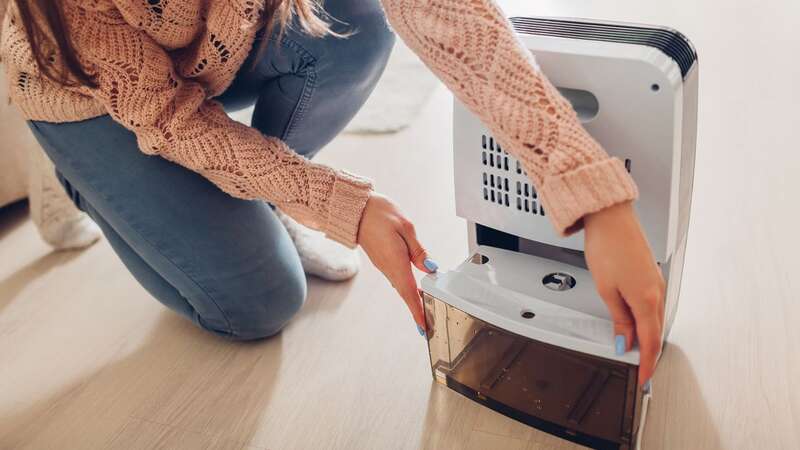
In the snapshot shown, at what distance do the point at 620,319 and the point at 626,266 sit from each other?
0.07m

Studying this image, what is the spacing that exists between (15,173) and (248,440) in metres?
0.75

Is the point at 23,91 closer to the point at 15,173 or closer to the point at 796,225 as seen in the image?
the point at 15,173

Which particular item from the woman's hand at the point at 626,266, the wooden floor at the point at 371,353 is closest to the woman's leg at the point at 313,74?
the wooden floor at the point at 371,353

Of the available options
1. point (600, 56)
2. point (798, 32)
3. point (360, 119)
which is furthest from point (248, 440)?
point (798, 32)

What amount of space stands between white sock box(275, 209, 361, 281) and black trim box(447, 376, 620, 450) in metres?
0.28

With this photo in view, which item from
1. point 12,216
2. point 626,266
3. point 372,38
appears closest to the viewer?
point 626,266

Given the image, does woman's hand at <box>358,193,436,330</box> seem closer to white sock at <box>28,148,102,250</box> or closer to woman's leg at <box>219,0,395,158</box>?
woman's leg at <box>219,0,395,158</box>

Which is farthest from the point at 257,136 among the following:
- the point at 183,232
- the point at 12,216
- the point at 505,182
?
the point at 12,216

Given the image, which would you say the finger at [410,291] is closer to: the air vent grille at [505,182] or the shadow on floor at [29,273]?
the air vent grille at [505,182]

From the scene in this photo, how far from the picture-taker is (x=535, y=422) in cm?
85

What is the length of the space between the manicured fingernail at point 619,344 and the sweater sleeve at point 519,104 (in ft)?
0.34

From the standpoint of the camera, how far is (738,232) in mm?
1104

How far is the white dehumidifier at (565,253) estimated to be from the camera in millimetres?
699

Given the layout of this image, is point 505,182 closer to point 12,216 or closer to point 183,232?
point 183,232
